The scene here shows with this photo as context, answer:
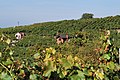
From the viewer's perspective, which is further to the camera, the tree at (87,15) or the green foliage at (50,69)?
the tree at (87,15)

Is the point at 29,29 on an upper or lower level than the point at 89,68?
lower

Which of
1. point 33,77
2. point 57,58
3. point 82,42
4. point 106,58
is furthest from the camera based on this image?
point 82,42

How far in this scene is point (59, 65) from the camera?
251 cm

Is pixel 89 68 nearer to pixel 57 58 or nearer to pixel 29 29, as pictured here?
pixel 57 58

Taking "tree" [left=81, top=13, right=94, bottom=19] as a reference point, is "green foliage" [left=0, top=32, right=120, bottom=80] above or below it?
above

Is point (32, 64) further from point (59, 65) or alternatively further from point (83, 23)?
point (83, 23)

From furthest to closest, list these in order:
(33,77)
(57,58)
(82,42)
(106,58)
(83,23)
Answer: (83,23) → (82,42) → (106,58) → (57,58) → (33,77)

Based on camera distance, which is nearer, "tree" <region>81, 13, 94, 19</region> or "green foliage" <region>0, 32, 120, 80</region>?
"green foliage" <region>0, 32, 120, 80</region>

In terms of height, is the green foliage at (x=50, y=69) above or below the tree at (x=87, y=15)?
above

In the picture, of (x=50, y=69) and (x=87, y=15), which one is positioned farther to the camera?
(x=87, y=15)

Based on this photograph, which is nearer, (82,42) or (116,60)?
(116,60)

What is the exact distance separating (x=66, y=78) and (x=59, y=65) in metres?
0.10

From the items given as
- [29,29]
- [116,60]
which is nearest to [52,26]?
[29,29]

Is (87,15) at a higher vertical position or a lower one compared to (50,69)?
lower
